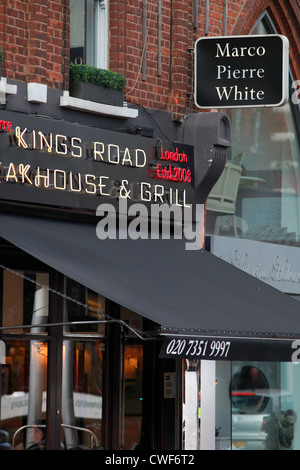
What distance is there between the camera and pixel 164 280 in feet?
37.0

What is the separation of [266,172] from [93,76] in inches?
174

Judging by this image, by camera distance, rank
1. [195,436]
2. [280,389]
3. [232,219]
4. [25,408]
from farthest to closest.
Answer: [280,389] < [232,219] < [195,436] < [25,408]

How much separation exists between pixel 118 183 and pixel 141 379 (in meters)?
2.68

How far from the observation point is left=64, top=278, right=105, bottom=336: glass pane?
12.3m

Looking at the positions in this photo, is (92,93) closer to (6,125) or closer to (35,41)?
(35,41)

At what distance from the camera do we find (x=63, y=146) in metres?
11.6

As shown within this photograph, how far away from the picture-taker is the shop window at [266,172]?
15141 millimetres

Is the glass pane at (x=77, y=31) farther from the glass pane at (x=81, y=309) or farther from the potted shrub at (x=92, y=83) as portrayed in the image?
the glass pane at (x=81, y=309)

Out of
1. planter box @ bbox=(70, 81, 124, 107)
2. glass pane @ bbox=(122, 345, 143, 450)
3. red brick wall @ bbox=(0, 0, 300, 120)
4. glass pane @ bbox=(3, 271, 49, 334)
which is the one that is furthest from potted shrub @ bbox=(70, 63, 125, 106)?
glass pane @ bbox=(122, 345, 143, 450)

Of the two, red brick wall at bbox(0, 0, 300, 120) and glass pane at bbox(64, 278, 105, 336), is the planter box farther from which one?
glass pane at bbox(64, 278, 105, 336)

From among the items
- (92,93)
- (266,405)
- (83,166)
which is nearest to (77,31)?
(92,93)

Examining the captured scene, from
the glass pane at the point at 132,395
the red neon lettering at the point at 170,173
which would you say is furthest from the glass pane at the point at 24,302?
the red neon lettering at the point at 170,173

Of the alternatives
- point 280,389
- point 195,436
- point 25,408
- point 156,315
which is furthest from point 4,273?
point 280,389
